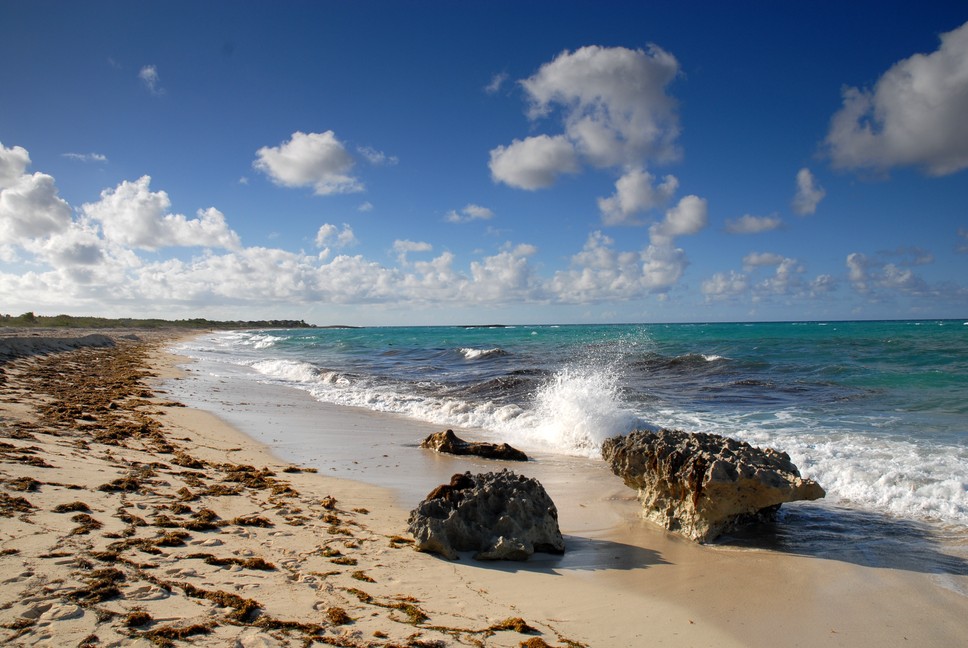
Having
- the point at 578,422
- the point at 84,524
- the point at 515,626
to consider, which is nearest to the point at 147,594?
the point at 84,524

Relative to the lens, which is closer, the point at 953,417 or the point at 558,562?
the point at 558,562

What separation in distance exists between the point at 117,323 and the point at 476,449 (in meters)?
92.2

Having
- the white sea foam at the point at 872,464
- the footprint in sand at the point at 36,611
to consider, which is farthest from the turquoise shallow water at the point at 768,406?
the footprint in sand at the point at 36,611

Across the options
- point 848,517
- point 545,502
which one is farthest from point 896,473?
point 545,502

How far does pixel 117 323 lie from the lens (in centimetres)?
8262

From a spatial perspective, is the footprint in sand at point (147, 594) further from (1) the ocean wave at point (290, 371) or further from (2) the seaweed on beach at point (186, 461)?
(1) the ocean wave at point (290, 371)

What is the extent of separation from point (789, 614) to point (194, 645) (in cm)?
378

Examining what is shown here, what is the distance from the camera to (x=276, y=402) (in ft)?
48.1

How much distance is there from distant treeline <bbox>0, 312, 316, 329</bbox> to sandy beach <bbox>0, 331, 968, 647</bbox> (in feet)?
191

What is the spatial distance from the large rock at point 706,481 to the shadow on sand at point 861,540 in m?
0.22

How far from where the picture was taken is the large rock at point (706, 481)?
5.17 meters

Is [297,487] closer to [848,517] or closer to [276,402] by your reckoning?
[848,517]

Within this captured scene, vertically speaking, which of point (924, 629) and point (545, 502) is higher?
point (545, 502)

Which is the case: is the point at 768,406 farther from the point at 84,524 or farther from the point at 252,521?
the point at 84,524
